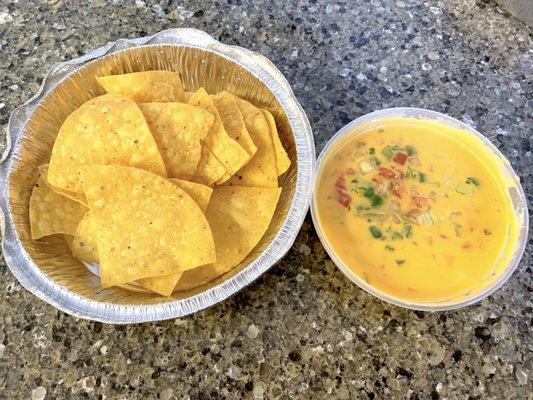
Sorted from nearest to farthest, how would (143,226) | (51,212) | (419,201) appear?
(143,226)
(51,212)
(419,201)

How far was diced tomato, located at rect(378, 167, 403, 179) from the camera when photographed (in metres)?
1.36

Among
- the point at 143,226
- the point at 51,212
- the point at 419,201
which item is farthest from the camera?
the point at 419,201

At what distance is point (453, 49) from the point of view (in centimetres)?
169

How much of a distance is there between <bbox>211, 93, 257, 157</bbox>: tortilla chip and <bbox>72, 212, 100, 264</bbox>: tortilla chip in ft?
1.15

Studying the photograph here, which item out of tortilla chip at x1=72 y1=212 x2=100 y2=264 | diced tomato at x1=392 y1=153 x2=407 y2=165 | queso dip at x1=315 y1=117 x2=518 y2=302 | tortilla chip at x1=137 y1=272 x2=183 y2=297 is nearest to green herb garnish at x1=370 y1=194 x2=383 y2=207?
queso dip at x1=315 y1=117 x2=518 y2=302

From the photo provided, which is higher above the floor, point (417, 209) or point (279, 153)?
point (279, 153)

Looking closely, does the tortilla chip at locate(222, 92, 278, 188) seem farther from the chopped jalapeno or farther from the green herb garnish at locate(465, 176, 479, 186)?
the green herb garnish at locate(465, 176, 479, 186)

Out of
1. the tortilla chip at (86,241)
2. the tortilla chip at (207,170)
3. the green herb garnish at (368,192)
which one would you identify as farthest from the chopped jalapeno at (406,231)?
the tortilla chip at (86,241)

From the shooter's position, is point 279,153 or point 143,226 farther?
point 279,153

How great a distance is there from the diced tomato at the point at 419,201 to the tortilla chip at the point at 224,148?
1.35ft

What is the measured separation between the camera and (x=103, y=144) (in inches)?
46.5

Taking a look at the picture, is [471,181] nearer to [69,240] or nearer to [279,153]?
[279,153]

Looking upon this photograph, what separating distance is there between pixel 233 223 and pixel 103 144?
0.32 metres

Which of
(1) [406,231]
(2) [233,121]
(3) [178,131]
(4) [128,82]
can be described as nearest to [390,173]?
(1) [406,231]
